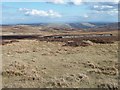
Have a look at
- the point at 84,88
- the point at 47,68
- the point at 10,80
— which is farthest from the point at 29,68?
the point at 84,88

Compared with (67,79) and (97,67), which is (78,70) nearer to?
(97,67)

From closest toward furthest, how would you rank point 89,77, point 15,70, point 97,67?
1. point 89,77
2. point 15,70
3. point 97,67

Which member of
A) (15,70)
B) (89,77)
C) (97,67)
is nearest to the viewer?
(89,77)

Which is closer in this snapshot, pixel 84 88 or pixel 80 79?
pixel 84 88

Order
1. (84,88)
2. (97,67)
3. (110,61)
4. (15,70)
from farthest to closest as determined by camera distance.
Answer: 1. (110,61)
2. (97,67)
3. (15,70)
4. (84,88)

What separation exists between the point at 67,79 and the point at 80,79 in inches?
26.8

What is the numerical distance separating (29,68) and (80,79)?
4677mm

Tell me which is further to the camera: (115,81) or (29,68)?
(29,68)

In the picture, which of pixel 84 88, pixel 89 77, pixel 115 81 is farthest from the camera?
pixel 89 77

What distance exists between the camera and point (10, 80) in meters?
15.3

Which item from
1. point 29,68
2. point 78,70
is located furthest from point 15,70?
point 78,70

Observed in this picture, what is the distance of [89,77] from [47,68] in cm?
395

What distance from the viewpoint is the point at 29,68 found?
18391mm

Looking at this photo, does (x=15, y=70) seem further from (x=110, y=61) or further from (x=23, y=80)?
(x=110, y=61)
